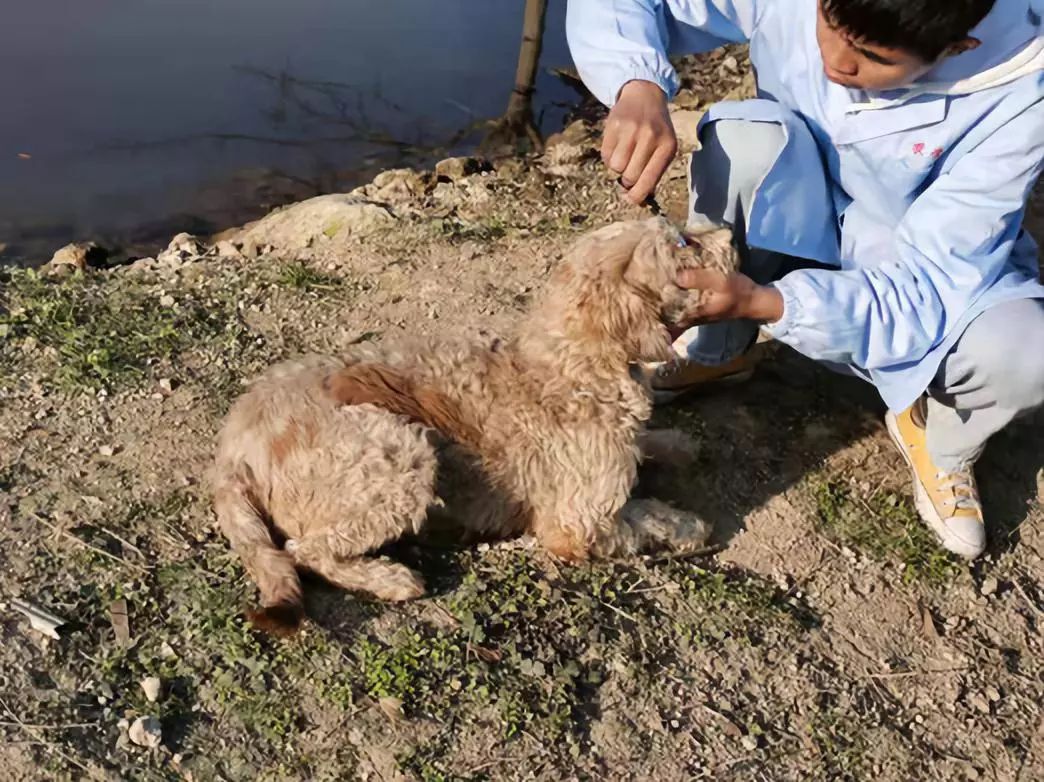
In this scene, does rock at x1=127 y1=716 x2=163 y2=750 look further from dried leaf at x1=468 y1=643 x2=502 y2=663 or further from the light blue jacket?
the light blue jacket

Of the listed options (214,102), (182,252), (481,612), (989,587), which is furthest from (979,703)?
(214,102)

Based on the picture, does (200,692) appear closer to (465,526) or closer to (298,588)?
(298,588)

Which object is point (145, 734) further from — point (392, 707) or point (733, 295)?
point (733, 295)

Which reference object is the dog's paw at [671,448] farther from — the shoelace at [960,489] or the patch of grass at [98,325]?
the patch of grass at [98,325]

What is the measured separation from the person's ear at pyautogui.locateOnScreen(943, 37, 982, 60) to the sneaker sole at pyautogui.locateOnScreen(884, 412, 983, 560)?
81.3 inches

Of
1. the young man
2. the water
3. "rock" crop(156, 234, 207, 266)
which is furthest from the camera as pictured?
the water

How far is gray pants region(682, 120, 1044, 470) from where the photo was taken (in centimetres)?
424

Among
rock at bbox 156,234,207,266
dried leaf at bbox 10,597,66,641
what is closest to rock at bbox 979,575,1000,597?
dried leaf at bbox 10,597,66,641

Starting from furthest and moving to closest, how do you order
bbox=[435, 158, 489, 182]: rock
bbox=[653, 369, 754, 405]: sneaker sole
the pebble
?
bbox=[435, 158, 489, 182]: rock < bbox=[653, 369, 754, 405]: sneaker sole < the pebble

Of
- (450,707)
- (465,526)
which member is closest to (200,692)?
(450,707)

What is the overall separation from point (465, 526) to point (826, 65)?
2357 millimetres

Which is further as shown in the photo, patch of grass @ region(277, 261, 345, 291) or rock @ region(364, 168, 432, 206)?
rock @ region(364, 168, 432, 206)

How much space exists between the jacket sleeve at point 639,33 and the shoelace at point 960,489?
2.23 metres

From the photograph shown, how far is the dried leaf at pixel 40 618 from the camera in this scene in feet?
12.5
